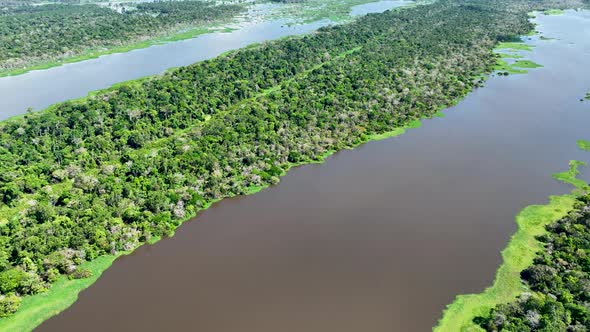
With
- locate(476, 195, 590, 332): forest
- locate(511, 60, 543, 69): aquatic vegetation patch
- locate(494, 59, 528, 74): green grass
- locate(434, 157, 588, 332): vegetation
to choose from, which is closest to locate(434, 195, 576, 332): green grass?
locate(434, 157, 588, 332): vegetation

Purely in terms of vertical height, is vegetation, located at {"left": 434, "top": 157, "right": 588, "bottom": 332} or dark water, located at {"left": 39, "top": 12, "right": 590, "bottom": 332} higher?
dark water, located at {"left": 39, "top": 12, "right": 590, "bottom": 332}

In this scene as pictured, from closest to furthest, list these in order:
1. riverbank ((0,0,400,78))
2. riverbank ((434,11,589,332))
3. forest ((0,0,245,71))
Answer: riverbank ((434,11,589,332))
riverbank ((0,0,400,78))
forest ((0,0,245,71))

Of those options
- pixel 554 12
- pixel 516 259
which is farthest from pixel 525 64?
pixel 554 12

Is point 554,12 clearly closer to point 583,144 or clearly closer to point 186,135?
point 583,144

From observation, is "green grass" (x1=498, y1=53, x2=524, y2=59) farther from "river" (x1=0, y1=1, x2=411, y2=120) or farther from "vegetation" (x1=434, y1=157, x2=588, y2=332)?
"vegetation" (x1=434, y1=157, x2=588, y2=332)

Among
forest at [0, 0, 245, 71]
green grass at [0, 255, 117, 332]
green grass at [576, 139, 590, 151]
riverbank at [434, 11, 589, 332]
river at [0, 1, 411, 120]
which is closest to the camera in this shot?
green grass at [0, 255, 117, 332]

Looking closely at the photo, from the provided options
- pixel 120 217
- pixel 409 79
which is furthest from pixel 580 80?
pixel 120 217
